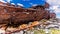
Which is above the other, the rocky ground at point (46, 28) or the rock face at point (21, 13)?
the rock face at point (21, 13)

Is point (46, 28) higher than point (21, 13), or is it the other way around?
point (21, 13)

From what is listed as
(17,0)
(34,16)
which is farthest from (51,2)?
(17,0)

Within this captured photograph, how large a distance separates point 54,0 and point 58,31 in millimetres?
291

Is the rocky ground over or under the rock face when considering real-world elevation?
under

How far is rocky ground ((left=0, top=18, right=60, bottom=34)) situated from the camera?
1145 millimetres

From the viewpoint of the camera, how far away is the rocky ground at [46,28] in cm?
114

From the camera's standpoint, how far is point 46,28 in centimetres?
117

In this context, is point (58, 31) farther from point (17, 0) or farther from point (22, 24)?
point (17, 0)

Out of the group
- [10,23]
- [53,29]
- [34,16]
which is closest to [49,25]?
[53,29]

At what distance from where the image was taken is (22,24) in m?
1.16

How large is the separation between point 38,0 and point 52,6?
146 millimetres

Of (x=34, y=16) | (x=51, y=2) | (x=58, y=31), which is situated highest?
(x=51, y=2)

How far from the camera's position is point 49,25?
3.92 feet

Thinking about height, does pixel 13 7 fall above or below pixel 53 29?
above
